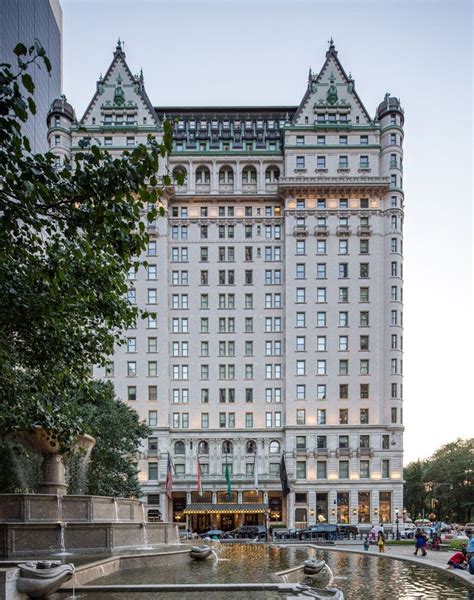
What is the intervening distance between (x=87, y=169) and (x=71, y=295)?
3932 mm

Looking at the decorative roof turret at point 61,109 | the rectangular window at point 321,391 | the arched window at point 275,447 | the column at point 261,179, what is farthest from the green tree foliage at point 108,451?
the decorative roof turret at point 61,109

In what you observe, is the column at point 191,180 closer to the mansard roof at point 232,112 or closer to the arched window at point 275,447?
the mansard roof at point 232,112

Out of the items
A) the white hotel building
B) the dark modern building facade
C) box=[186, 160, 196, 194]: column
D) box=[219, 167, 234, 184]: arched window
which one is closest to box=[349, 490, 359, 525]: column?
the white hotel building

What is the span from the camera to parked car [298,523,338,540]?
196 ft

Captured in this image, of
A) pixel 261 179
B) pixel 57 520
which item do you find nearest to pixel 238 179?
pixel 261 179

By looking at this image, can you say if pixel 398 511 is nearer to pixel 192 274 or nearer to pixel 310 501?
pixel 310 501

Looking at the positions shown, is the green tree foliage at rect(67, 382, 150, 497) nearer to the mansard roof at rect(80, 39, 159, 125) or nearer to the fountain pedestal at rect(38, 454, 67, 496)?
the fountain pedestal at rect(38, 454, 67, 496)

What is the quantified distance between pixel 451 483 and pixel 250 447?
39519 mm

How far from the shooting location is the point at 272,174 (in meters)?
88.7

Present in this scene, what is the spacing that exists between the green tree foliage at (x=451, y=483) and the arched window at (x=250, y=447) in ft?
94.3

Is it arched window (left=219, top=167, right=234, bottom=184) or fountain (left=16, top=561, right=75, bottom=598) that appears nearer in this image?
fountain (left=16, top=561, right=75, bottom=598)

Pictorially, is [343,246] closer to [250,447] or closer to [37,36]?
[250,447]

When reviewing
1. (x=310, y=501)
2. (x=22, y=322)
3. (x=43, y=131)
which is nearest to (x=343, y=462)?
(x=310, y=501)

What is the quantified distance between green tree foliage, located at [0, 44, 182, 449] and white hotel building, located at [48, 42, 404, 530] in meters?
60.7
